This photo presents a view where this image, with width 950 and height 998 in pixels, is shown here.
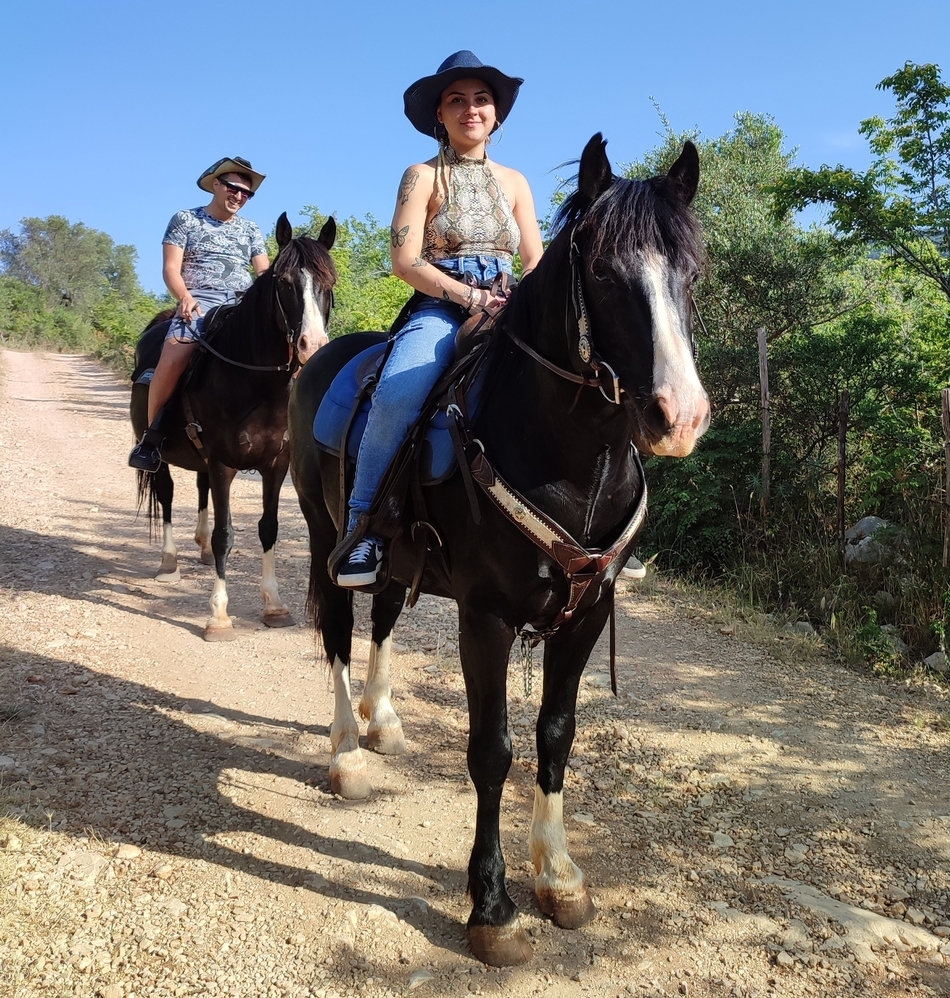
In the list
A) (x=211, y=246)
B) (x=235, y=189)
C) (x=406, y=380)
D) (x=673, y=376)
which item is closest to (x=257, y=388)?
(x=211, y=246)

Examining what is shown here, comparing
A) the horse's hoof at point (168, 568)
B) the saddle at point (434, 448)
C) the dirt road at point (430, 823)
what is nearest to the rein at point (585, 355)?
the saddle at point (434, 448)

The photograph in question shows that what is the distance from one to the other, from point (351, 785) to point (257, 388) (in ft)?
11.6

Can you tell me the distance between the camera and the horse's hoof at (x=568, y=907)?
289 centimetres

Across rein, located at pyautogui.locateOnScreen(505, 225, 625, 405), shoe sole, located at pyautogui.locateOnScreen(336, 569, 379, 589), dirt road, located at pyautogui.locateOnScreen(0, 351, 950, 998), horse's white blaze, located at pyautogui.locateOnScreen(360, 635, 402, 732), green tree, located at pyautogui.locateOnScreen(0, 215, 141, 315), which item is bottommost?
dirt road, located at pyautogui.locateOnScreen(0, 351, 950, 998)

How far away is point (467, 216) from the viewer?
3.21m

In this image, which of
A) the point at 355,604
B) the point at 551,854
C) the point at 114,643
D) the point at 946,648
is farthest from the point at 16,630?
the point at 946,648

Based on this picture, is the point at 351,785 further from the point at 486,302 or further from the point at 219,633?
the point at 219,633

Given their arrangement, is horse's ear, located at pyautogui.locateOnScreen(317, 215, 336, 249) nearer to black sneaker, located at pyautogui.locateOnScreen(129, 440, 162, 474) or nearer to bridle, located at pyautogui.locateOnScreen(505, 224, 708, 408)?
black sneaker, located at pyautogui.locateOnScreen(129, 440, 162, 474)

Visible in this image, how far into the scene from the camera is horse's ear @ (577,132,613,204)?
7.61ft

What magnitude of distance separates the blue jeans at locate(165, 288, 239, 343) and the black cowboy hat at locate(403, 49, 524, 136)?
376 centimetres

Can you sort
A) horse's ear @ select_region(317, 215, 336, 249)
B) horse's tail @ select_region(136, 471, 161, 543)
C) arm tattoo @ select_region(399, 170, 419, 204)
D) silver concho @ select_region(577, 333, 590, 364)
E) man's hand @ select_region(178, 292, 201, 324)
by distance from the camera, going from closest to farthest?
silver concho @ select_region(577, 333, 590, 364)
arm tattoo @ select_region(399, 170, 419, 204)
horse's ear @ select_region(317, 215, 336, 249)
man's hand @ select_region(178, 292, 201, 324)
horse's tail @ select_region(136, 471, 161, 543)

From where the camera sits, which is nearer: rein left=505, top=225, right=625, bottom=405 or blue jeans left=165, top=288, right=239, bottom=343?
rein left=505, top=225, right=625, bottom=405

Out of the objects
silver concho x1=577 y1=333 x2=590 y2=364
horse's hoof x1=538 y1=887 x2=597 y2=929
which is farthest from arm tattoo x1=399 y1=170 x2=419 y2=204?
horse's hoof x1=538 y1=887 x2=597 y2=929

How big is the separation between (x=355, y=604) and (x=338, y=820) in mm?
3200
